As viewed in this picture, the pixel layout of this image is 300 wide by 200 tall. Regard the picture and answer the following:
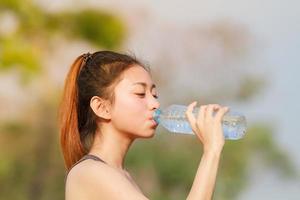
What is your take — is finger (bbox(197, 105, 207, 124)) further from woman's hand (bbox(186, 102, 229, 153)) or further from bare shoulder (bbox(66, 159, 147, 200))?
bare shoulder (bbox(66, 159, 147, 200))

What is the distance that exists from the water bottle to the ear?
0.31 ft

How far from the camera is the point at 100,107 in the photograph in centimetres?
171

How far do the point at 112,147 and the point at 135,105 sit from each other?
0.09 m

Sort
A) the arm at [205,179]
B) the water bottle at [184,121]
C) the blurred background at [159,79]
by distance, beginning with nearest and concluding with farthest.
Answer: the arm at [205,179] < the water bottle at [184,121] < the blurred background at [159,79]

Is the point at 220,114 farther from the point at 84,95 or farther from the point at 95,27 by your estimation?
the point at 95,27

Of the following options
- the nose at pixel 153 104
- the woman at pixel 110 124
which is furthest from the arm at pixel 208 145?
the nose at pixel 153 104

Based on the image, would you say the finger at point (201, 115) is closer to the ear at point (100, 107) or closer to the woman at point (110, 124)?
the woman at point (110, 124)

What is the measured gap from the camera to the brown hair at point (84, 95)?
1725 mm

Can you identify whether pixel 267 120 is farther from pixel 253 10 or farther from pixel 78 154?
pixel 78 154

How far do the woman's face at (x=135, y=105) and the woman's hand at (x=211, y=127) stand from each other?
0.13m

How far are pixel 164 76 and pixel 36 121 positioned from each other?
656 mm

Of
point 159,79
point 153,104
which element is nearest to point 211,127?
point 153,104

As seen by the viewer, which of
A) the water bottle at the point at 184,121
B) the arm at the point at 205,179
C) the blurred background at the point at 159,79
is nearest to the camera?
the arm at the point at 205,179

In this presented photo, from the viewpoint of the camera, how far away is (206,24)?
4332 mm
